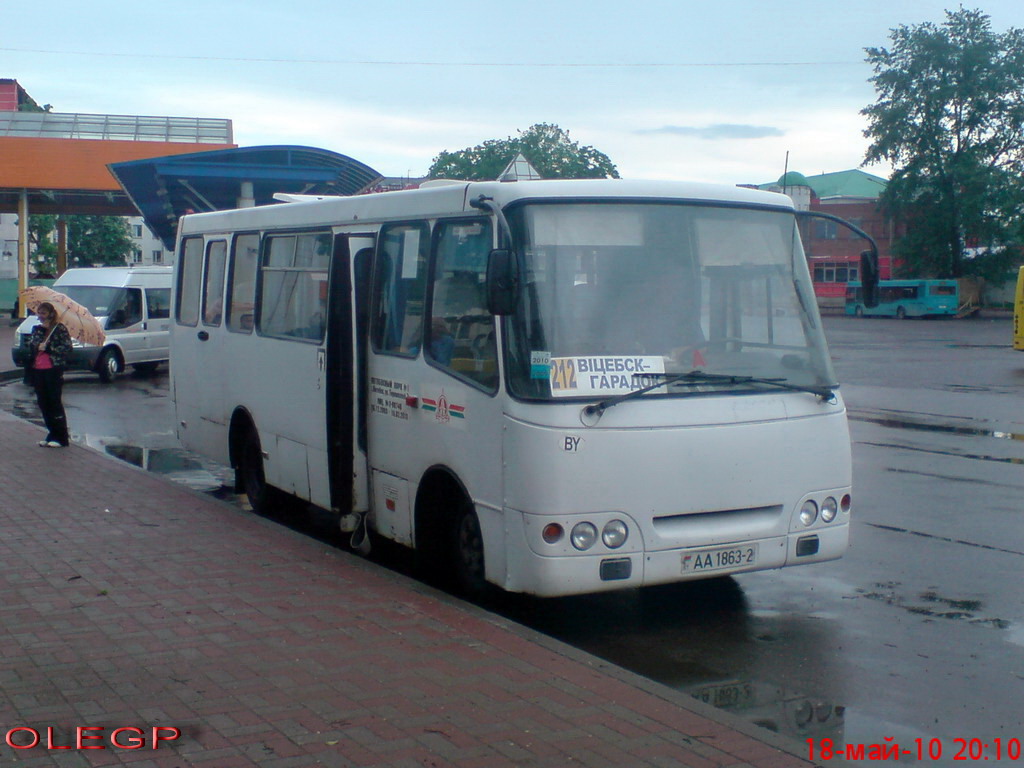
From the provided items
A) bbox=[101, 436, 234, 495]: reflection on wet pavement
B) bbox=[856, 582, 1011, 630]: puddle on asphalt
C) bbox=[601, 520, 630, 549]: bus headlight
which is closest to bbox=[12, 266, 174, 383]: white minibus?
bbox=[101, 436, 234, 495]: reflection on wet pavement

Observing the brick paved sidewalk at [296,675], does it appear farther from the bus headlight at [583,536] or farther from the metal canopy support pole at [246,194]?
the metal canopy support pole at [246,194]

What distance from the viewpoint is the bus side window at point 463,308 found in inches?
264

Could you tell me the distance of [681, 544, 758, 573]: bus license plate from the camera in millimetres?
6469

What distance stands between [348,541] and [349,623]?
3187mm

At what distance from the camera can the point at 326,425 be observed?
838 centimetres

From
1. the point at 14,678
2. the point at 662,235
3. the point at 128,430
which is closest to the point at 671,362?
the point at 662,235

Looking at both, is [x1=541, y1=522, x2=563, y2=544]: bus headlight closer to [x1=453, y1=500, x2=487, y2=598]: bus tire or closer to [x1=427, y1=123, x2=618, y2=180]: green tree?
[x1=453, y1=500, x2=487, y2=598]: bus tire

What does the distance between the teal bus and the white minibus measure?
51138 millimetres

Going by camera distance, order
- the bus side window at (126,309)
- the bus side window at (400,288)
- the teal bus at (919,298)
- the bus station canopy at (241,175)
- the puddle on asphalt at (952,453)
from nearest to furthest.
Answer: the bus side window at (400,288), the puddle on asphalt at (952,453), the bus station canopy at (241,175), the bus side window at (126,309), the teal bus at (919,298)

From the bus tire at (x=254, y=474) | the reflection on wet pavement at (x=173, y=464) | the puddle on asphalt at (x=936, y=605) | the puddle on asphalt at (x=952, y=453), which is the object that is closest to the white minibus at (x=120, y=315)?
the reflection on wet pavement at (x=173, y=464)

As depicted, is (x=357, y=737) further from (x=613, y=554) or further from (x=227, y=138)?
(x=227, y=138)

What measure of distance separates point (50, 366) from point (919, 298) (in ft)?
210

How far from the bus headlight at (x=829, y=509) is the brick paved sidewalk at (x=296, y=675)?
6.29 feet

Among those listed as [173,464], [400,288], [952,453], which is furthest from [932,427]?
[400,288]
